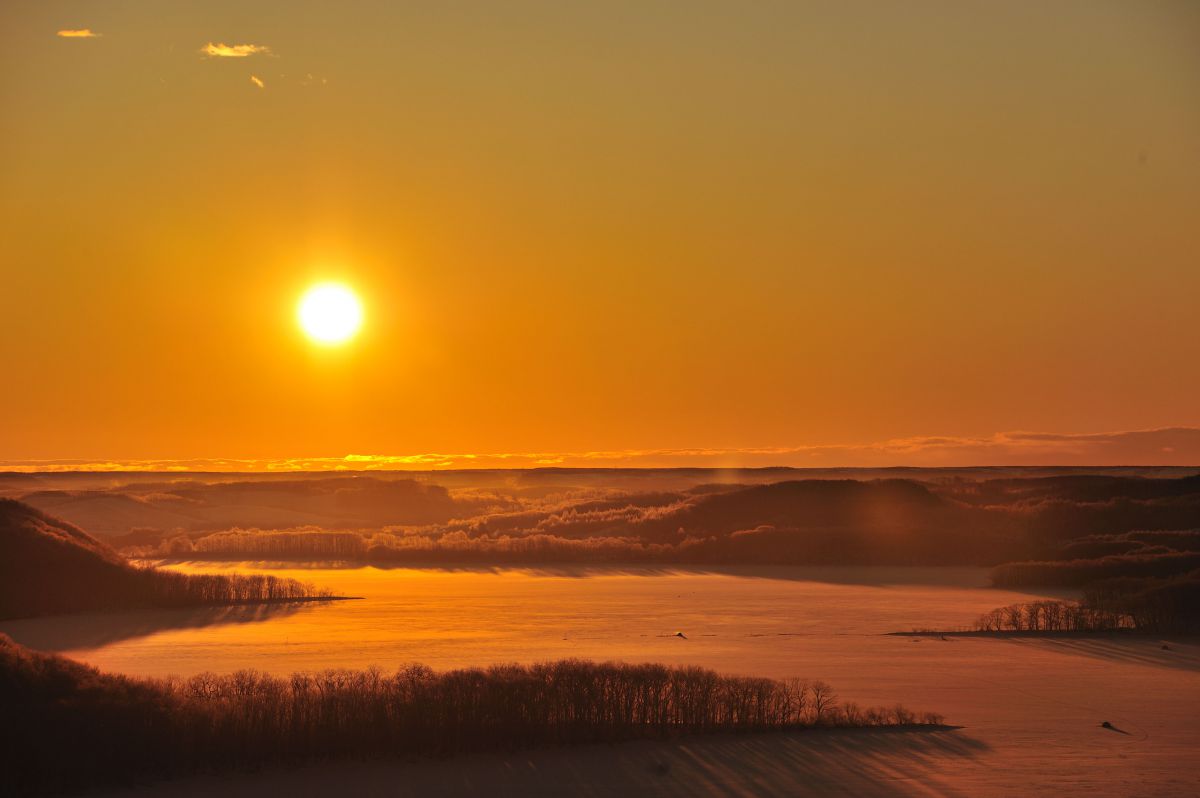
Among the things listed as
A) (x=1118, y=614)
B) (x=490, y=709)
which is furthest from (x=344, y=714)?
(x=1118, y=614)

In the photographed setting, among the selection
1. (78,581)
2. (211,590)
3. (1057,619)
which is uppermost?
(78,581)

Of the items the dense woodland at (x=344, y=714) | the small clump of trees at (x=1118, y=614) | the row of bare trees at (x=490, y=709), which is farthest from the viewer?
the small clump of trees at (x=1118, y=614)

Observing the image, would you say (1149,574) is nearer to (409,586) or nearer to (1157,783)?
(409,586)

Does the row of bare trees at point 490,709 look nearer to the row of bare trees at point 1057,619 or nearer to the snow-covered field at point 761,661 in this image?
the snow-covered field at point 761,661

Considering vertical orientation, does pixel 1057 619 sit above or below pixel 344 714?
above

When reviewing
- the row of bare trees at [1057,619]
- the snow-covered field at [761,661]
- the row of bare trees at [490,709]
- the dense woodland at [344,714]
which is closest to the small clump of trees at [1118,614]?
the row of bare trees at [1057,619]

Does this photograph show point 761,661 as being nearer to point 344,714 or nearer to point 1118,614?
point 344,714

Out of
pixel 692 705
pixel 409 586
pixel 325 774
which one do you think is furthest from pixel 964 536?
pixel 325 774
